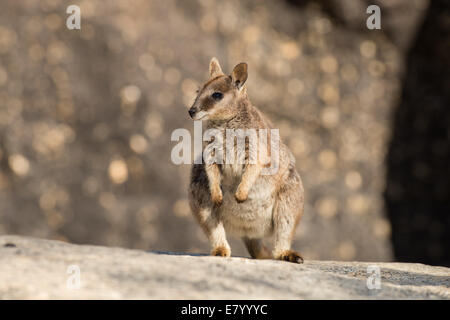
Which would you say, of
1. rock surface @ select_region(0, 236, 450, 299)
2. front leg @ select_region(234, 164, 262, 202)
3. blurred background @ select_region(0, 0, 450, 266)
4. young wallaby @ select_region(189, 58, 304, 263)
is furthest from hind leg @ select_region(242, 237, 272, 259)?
blurred background @ select_region(0, 0, 450, 266)

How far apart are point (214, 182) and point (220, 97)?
0.66m

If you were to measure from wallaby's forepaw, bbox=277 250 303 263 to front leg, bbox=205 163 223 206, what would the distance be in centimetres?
62

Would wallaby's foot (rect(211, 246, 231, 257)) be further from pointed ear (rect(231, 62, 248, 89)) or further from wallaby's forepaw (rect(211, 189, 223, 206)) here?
pointed ear (rect(231, 62, 248, 89))

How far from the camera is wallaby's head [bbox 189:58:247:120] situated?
4531 millimetres

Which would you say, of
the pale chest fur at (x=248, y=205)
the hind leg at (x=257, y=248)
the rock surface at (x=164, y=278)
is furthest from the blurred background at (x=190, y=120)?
the rock surface at (x=164, y=278)

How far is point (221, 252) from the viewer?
450 cm

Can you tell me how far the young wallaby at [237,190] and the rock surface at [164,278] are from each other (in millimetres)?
511

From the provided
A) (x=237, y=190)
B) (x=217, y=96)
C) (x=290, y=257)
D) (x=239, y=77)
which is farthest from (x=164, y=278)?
(x=239, y=77)

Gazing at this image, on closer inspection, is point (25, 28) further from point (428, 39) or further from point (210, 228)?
point (428, 39)

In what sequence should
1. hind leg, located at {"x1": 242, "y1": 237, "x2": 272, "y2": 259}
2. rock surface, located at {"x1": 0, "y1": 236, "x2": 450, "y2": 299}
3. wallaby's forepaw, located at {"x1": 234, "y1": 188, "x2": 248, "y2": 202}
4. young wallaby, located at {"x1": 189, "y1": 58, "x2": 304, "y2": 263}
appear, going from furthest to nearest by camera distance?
hind leg, located at {"x1": 242, "y1": 237, "x2": 272, "y2": 259}, young wallaby, located at {"x1": 189, "y1": 58, "x2": 304, "y2": 263}, wallaby's forepaw, located at {"x1": 234, "y1": 188, "x2": 248, "y2": 202}, rock surface, located at {"x1": 0, "y1": 236, "x2": 450, "y2": 299}

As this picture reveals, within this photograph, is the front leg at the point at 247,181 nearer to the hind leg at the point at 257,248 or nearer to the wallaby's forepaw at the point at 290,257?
the wallaby's forepaw at the point at 290,257

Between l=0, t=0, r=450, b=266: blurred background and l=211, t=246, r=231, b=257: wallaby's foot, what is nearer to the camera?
l=211, t=246, r=231, b=257: wallaby's foot

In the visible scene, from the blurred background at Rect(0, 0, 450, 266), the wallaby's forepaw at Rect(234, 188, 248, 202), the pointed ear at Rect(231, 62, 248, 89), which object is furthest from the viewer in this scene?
the blurred background at Rect(0, 0, 450, 266)
